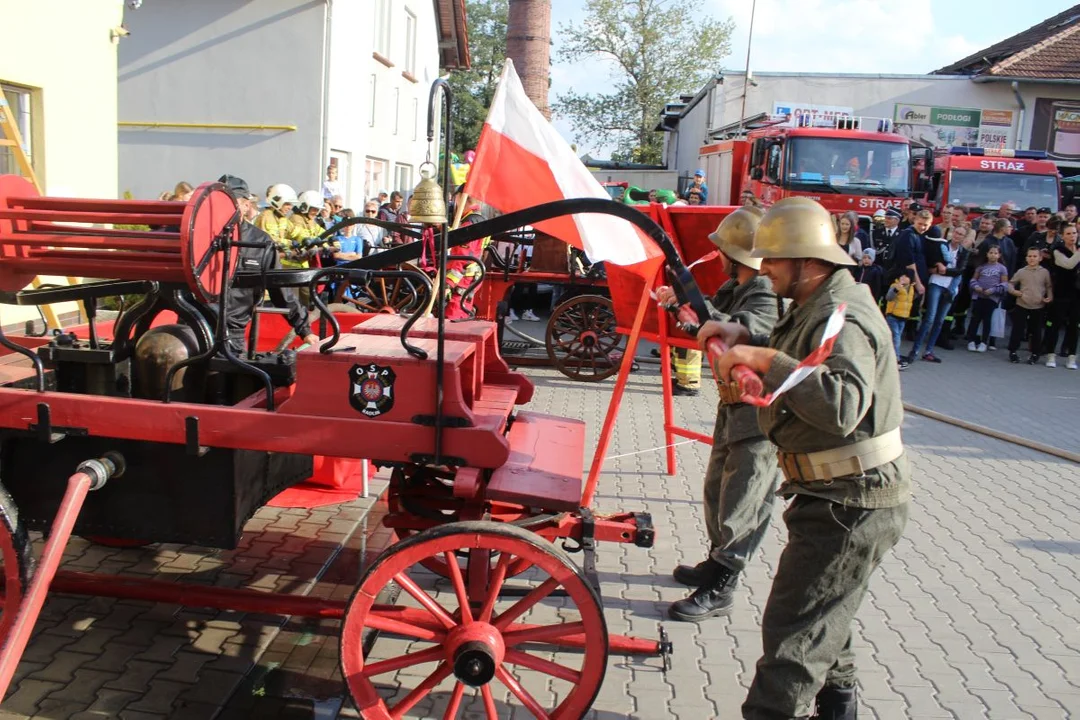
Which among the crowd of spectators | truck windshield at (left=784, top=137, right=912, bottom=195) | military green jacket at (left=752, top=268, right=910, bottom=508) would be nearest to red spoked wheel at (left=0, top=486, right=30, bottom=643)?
military green jacket at (left=752, top=268, right=910, bottom=508)

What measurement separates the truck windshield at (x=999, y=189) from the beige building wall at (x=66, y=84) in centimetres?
1305

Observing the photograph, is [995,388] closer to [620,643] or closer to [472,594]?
[620,643]

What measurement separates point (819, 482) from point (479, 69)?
51053 mm

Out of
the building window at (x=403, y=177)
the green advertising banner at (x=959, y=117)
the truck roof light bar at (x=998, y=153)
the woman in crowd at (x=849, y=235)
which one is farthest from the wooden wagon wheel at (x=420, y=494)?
the green advertising banner at (x=959, y=117)

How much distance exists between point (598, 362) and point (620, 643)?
6.23 m

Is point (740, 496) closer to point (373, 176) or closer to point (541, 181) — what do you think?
point (541, 181)

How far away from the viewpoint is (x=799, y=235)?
282 cm

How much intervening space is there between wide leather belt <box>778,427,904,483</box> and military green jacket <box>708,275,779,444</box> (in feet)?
3.47

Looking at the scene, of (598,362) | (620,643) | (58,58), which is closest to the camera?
(620,643)

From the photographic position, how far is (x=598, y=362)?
969 centimetres

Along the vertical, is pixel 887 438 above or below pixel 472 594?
above

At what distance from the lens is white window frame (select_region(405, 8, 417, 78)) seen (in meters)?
21.9

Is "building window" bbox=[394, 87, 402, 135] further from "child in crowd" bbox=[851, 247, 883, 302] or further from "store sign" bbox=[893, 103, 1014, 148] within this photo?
"store sign" bbox=[893, 103, 1014, 148]

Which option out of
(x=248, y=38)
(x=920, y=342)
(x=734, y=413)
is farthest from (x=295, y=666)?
(x=248, y=38)
